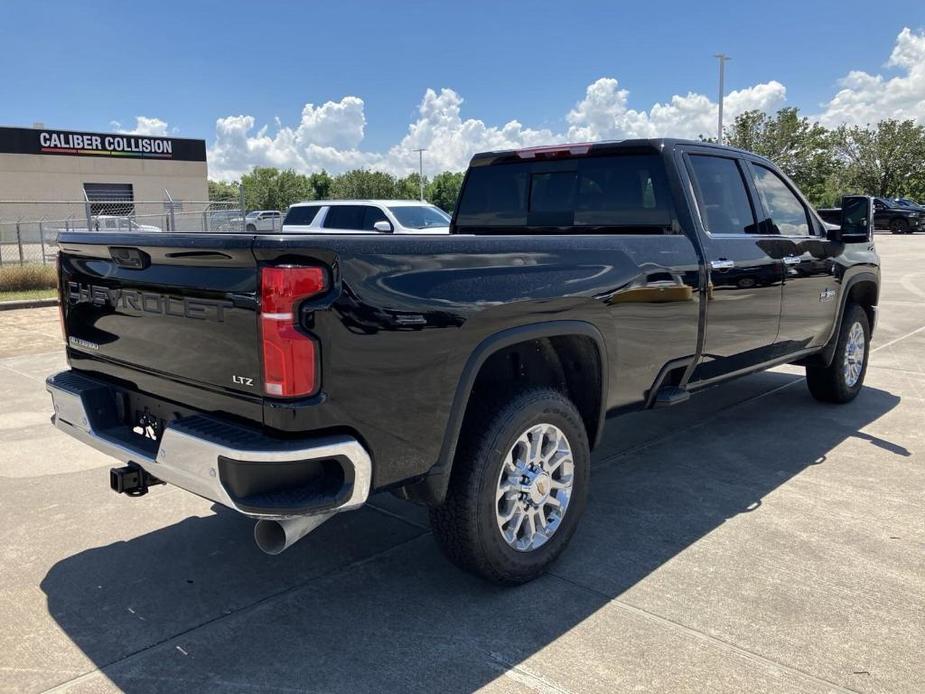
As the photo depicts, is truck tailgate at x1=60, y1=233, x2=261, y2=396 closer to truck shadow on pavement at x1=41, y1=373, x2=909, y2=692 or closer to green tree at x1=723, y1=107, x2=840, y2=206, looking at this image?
truck shadow on pavement at x1=41, y1=373, x2=909, y2=692

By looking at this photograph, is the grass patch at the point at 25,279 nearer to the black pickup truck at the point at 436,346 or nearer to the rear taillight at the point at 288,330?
the black pickup truck at the point at 436,346

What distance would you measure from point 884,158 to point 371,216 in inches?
2013

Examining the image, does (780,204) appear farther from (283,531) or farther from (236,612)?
(236,612)

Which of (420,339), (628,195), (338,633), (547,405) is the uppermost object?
(628,195)

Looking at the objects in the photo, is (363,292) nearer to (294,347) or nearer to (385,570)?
(294,347)

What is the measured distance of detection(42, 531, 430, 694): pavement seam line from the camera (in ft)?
9.00

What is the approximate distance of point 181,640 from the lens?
2979 millimetres

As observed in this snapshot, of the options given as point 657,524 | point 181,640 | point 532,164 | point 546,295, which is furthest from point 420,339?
point 532,164

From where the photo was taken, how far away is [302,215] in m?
14.6

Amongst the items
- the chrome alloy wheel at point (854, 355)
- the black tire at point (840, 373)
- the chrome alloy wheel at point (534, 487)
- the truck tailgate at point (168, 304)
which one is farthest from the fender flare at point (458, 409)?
the chrome alloy wheel at point (854, 355)

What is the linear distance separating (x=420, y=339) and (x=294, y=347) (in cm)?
49

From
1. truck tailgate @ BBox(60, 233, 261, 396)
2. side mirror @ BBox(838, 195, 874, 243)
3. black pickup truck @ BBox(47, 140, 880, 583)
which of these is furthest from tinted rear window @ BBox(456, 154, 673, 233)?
truck tailgate @ BBox(60, 233, 261, 396)

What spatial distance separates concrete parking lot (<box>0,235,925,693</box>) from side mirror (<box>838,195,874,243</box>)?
5.31 ft

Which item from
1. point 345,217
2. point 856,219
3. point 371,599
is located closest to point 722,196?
point 856,219
